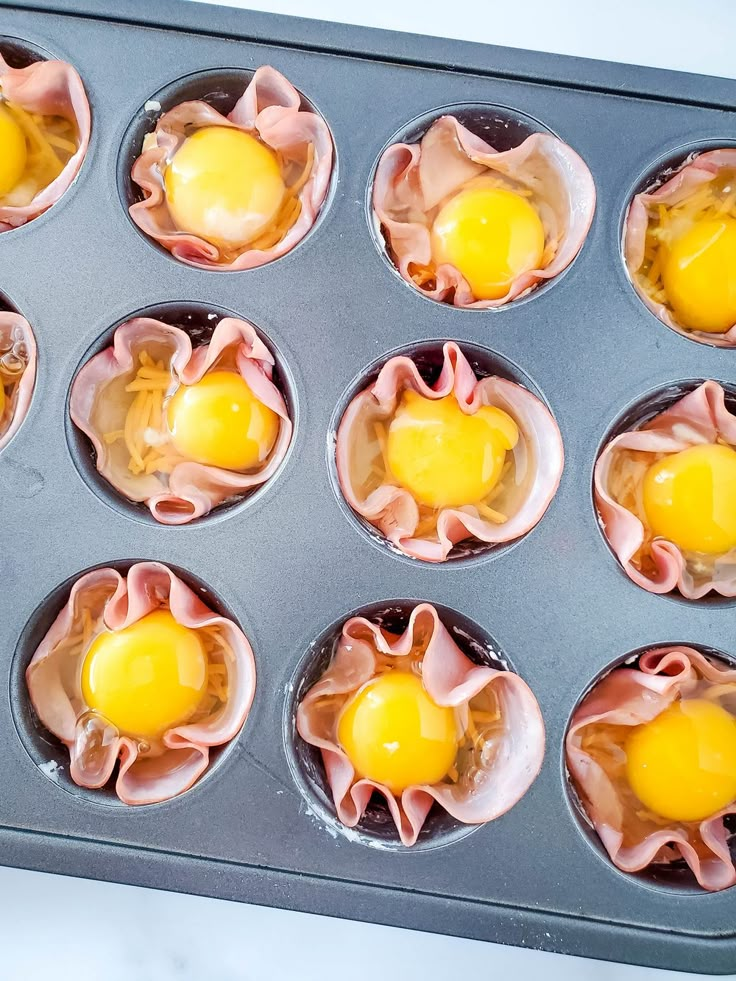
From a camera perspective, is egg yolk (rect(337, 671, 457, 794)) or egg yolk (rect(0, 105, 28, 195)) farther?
egg yolk (rect(0, 105, 28, 195))

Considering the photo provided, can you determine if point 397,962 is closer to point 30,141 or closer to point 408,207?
point 408,207

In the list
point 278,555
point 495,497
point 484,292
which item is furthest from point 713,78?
point 278,555

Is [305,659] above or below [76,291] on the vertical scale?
below

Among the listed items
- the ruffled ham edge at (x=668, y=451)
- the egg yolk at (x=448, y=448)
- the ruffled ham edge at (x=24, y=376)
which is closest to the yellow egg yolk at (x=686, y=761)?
the ruffled ham edge at (x=668, y=451)

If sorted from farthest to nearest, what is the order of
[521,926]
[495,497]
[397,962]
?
[397,962], [495,497], [521,926]

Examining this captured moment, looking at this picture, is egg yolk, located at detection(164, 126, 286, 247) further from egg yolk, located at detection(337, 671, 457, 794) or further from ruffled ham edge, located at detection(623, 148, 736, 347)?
egg yolk, located at detection(337, 671, 457, 794)

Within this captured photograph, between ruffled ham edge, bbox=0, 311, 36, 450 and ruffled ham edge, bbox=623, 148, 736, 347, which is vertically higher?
ruffled ham edge, bbox=623, 148, 736, 347

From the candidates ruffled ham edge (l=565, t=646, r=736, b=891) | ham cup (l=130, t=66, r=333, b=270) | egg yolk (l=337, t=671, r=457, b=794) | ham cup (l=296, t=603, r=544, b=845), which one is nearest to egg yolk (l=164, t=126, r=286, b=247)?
ham cup (l=130, t=66, r=333, b=270)
